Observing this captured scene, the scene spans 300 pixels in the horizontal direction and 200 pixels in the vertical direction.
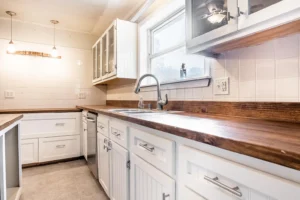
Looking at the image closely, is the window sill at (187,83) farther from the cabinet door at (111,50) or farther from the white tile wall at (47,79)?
the white tile wall at (47,79)

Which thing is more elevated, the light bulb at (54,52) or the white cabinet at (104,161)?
the light bulb at (54,52)

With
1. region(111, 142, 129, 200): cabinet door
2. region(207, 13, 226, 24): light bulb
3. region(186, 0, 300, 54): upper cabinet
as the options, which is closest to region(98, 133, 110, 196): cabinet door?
region(111, 142, 129, 200): cabinet door

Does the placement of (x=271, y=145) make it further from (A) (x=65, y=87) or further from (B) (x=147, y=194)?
(A) (x=65, y=87)

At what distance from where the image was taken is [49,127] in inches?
110

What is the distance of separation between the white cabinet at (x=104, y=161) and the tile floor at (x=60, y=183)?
195 mm

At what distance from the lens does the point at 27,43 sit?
10.2 ft

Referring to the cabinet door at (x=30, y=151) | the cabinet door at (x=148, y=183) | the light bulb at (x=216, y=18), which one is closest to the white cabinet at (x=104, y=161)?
the cabinet door at (x=148, y=183)

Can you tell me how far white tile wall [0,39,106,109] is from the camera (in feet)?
9.83

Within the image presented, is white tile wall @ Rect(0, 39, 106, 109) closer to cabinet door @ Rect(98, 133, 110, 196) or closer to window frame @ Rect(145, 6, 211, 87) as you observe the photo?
window frame @ Rect(145, 6, 211, 87)

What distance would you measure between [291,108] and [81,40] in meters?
3.47

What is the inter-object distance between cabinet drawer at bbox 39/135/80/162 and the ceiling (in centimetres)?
184

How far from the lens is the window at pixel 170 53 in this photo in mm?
1841

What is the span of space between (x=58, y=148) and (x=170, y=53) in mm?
2167

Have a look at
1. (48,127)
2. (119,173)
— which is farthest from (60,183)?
(119,173)
